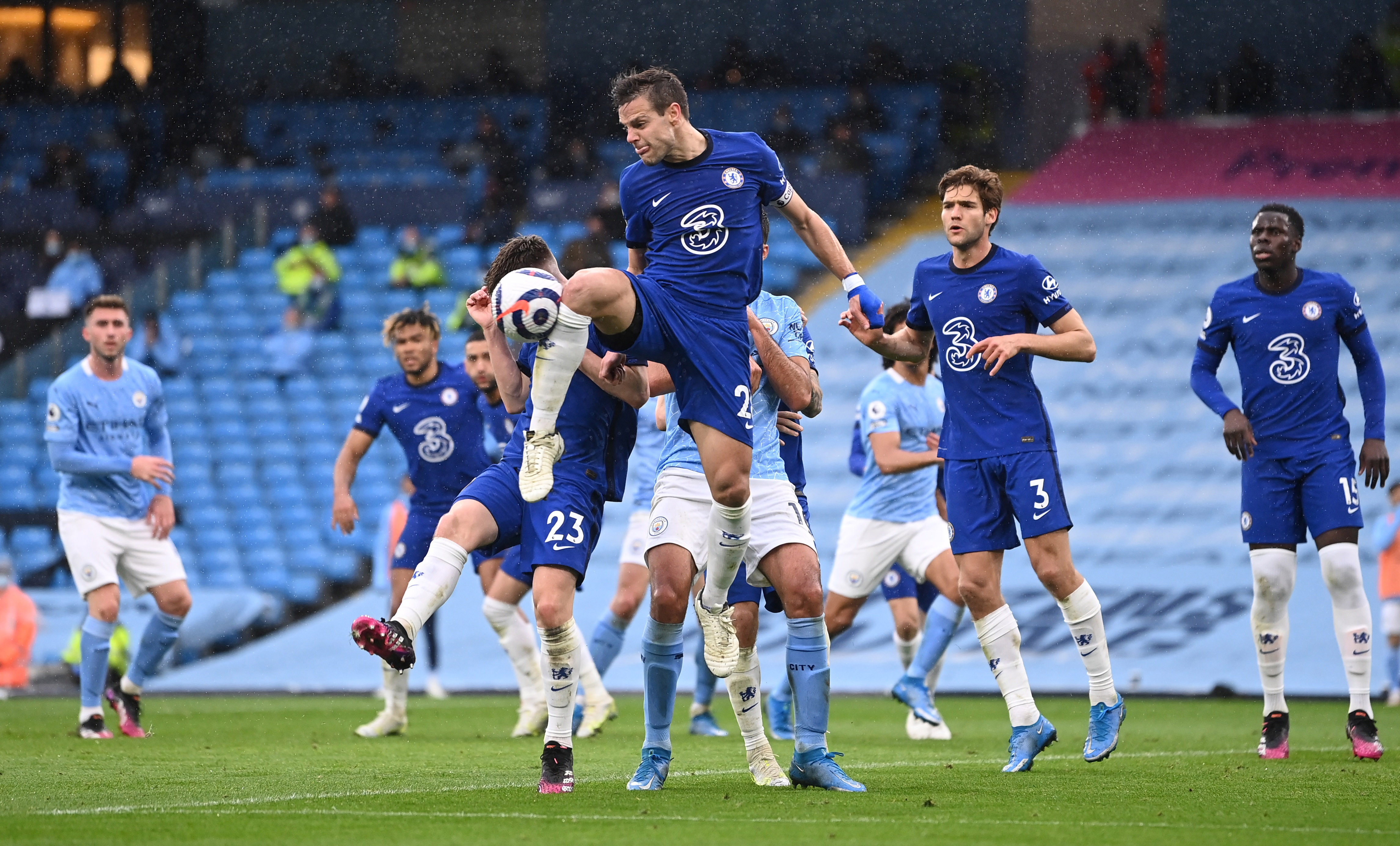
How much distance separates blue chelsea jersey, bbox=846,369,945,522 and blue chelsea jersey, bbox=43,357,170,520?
173 inches

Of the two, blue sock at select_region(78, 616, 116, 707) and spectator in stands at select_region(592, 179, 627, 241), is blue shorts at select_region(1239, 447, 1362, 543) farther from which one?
spectator in stands at select_region(592, 179, 627, 241)

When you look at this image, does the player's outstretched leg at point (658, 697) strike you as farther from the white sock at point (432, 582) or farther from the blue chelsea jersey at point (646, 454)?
the blue chelsea jersey at point (646, 454)

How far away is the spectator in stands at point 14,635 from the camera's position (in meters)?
16.0

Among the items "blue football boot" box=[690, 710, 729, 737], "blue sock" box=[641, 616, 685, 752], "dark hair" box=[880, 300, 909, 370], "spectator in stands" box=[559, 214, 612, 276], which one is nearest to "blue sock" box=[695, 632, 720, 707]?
"blue football boot" box=[690, 710, 729, 737]

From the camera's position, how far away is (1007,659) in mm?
7414

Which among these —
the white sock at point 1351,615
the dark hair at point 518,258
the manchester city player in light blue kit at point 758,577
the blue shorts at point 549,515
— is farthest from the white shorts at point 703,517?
the white sock at point 1351,615

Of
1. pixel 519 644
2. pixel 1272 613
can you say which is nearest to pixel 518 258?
pixel 519 644

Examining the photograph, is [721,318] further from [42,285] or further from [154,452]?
[42,285]

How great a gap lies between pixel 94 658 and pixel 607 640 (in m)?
3.11

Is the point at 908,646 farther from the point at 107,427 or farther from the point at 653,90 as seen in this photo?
the point at 653,90

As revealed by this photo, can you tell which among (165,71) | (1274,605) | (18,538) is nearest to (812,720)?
(1274,605)

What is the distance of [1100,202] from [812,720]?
A: 659 inches

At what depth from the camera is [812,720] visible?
649 centimetres

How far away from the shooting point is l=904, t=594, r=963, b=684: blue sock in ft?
32.4
